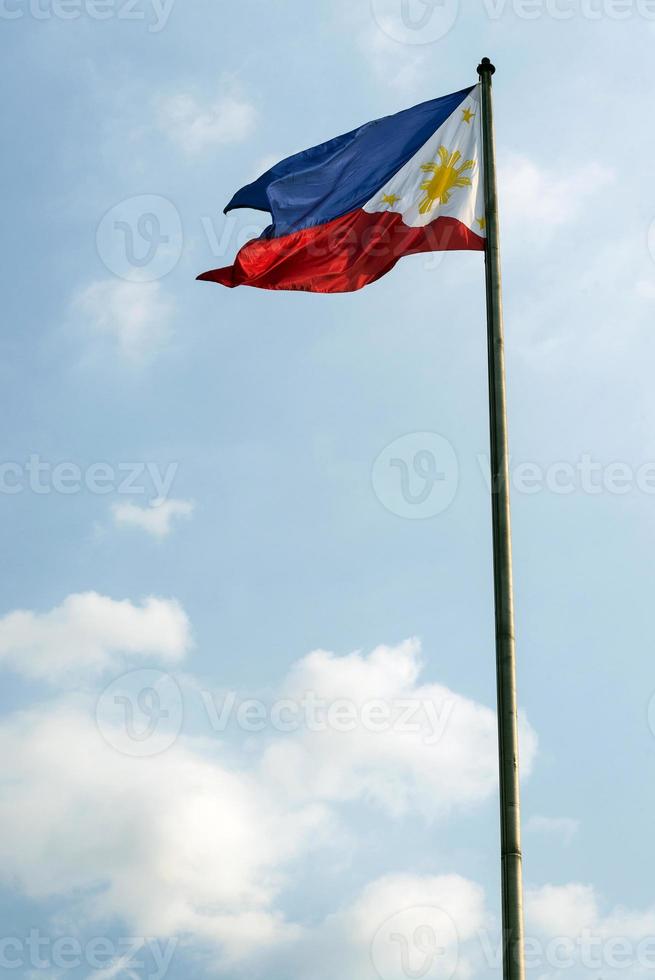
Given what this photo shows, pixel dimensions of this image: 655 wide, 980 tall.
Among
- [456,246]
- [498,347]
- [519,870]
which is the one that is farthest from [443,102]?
[519,870]

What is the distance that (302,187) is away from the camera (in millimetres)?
21188

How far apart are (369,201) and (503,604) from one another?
7.95 meters

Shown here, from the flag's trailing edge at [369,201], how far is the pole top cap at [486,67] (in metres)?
0.59

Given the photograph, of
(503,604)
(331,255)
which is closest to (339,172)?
(331,255)

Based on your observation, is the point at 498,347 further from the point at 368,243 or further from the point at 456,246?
the point at 368,243

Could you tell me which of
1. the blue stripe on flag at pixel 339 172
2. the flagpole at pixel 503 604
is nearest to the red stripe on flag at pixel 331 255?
the blue stripe on flag at pixel 339 172

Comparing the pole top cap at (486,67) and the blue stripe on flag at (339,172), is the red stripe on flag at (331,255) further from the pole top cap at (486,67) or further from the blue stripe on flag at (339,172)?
the pole top cap at (486,67)

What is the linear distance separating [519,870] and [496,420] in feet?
18.7

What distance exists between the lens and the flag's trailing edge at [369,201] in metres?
19.2

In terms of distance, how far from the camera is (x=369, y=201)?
797 inches

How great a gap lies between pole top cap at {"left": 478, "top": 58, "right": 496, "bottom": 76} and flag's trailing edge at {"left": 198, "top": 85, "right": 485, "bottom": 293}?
590 mm

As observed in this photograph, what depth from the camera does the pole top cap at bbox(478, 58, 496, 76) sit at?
19.2 meters

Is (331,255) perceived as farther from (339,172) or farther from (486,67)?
(486,67)

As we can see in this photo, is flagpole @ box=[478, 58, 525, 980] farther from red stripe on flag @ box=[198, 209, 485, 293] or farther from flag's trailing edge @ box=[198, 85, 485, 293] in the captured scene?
red stripe on flag @ box=[198, 209, 485, 293]
